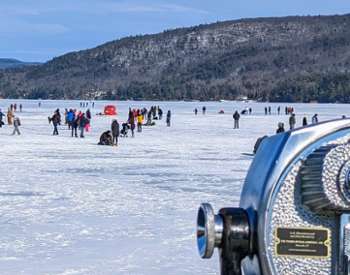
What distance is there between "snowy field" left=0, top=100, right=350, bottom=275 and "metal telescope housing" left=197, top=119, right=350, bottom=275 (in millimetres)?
4099

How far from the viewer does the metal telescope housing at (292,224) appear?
1790mm

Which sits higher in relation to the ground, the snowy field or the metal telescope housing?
the metal telescope housing

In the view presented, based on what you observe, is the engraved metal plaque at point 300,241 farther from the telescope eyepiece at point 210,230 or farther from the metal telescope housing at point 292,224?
the telescope eyepiece at point 210,230

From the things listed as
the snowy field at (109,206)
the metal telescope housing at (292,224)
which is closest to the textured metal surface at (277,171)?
the metal telescope housing at (292,224)

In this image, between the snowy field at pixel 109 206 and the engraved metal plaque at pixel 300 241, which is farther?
the snowy field at pixel 109 206

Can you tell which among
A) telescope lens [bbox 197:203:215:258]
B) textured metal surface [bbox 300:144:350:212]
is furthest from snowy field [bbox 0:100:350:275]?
textured metal surface [bbox 300:144:350:212]

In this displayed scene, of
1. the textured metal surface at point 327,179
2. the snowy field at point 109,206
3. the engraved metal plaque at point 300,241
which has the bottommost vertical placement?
the snowy field at point 109,206

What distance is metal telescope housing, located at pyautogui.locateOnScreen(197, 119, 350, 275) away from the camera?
179 cm

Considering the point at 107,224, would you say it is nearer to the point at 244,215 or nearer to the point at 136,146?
the point at 244,215

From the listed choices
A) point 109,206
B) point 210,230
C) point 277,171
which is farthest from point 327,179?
point 109,206

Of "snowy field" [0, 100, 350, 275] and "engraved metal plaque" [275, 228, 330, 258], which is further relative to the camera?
"snowy field" [0, 100, 350, 275]

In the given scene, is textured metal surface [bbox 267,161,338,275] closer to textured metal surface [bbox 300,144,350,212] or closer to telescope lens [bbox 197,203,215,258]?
textured metal surface [bbox 300,144,350,212]

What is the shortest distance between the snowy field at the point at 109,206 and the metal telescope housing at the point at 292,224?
4099 millimetres

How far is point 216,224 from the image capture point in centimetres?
181
